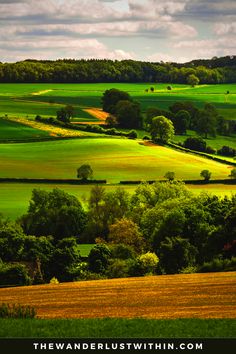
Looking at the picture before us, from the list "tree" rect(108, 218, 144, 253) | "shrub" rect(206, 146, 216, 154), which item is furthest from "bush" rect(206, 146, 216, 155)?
"tree" rect(108, 218, 144, 253)

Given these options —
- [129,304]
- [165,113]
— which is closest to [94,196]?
[129,304]

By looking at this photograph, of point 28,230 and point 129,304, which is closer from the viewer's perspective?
point 129,304

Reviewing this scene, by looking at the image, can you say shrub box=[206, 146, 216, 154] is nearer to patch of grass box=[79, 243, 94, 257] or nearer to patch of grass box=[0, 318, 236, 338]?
patch of grass box=[79, 243, 94, 257]

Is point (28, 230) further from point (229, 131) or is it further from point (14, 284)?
point (229, 131)

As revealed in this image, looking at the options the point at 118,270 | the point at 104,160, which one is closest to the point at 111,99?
the point at 104,160

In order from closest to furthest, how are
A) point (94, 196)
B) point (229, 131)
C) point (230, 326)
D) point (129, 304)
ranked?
point (230, 326)
point (129, 304)
point (94, 196)
point (229, 131)

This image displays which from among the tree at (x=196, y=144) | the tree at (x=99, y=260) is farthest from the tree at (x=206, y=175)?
the tree at (x=99, y=260)
